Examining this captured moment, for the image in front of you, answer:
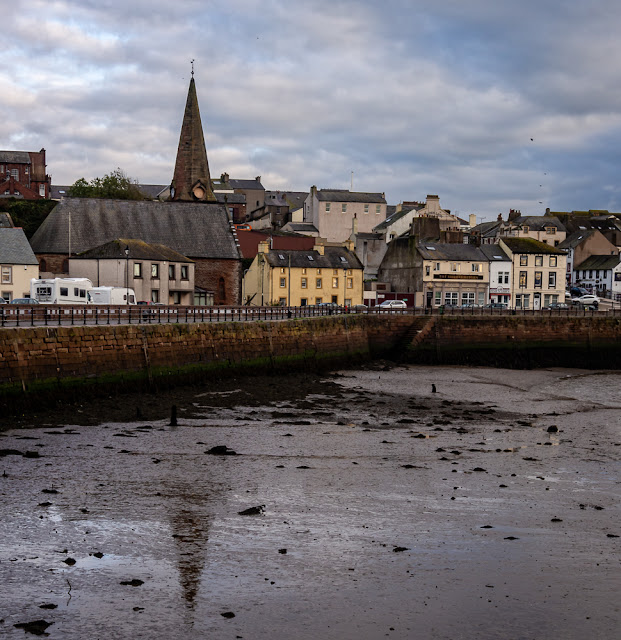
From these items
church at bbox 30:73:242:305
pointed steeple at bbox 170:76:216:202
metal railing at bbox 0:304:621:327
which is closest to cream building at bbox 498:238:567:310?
metal railing at bbox 0:304:621:327

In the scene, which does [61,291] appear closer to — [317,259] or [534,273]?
[317,259]

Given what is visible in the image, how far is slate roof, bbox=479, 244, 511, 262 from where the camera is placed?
71625 mm

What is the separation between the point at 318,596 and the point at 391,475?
6755mm

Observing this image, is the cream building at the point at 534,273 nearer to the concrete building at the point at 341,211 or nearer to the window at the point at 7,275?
the concrete building at the point at 341,211

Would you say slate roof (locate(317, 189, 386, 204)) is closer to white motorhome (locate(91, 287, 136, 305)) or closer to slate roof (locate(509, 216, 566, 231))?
slate roof (locate(509, 216, 566, 231))

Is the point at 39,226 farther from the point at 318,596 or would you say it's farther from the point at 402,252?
the point at 318,596

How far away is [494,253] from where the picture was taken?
72.4 meters

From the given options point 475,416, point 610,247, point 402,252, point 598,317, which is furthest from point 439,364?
point 610,247

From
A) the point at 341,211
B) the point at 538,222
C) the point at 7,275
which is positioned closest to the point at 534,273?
the point at 538,222

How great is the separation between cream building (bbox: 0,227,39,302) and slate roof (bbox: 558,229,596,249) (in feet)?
200

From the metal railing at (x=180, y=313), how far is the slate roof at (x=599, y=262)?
88.4ft

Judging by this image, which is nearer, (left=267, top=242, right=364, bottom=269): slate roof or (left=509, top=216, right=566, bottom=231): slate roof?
(left=267, top=242, right=364, bottom=269): slate roof

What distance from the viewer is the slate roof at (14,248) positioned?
51.4 meters

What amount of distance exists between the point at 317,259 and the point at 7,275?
25222 mm
